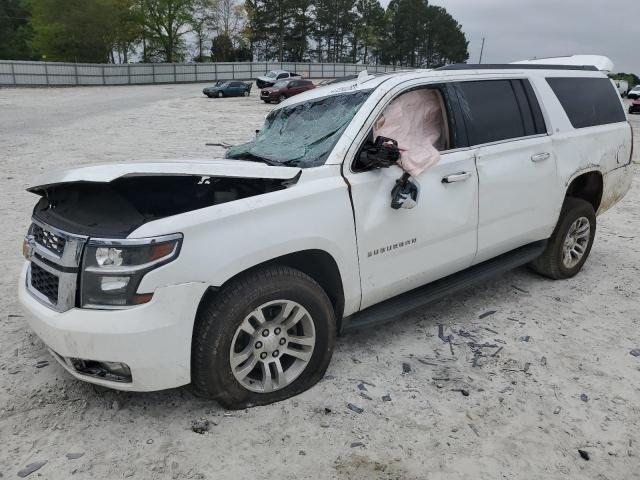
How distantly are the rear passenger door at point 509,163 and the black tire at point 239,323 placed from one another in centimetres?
154

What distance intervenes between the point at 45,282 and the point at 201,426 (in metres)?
1.17

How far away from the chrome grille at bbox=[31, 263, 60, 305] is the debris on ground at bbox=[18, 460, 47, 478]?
797 millimetres

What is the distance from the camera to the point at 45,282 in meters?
2.86

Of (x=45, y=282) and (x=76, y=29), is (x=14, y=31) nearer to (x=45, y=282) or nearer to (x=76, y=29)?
(x=76, y=29)

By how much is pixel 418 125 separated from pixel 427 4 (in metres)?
100

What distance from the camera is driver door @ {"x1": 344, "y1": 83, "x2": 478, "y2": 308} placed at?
3201mm

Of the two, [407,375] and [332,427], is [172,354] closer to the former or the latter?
[332,427]

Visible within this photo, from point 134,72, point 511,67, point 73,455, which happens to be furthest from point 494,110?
point 134,72

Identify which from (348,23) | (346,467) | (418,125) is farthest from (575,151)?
(348,23)

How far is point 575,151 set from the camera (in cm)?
453

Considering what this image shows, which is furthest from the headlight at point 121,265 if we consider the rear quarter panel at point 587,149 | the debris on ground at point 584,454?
the rear quarter panel at point 587,149

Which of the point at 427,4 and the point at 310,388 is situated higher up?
the point at 427,4

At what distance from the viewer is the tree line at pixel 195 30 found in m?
53.7

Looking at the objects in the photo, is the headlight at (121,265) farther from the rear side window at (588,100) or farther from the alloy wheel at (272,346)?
the rear side window at (588,100)
